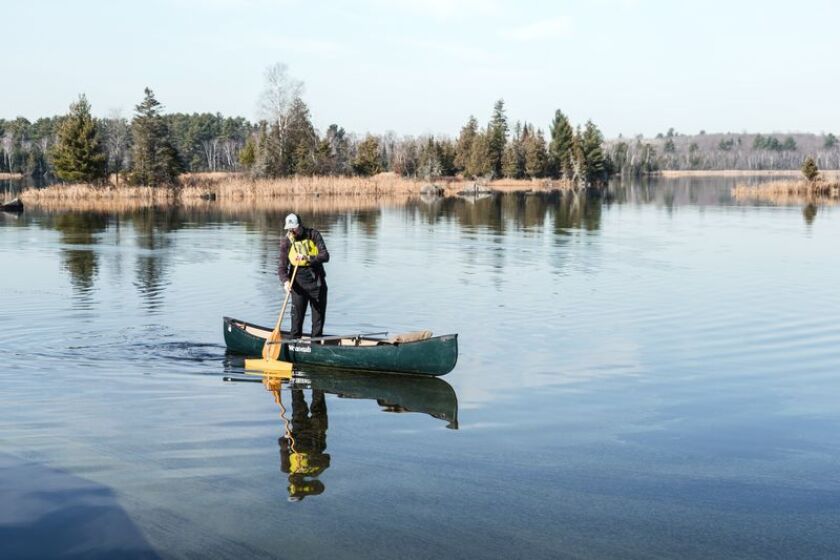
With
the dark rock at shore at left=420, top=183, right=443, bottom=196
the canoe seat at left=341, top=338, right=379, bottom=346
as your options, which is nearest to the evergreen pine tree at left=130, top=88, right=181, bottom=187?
the dark rock at shore at left=420, top=183, right=443, bottom=196

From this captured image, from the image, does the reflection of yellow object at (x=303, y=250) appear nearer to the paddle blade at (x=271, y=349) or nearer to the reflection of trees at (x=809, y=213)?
the paddle blade at (x=271, y=349)

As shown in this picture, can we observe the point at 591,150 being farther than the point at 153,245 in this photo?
Yes

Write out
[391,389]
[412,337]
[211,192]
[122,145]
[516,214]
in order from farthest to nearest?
[122,145] < [211,192] < [516,214] < [412,337] < [391,389]

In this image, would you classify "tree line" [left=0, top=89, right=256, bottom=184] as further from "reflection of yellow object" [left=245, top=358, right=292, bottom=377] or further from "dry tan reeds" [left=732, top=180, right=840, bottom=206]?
"reflection of yellow object" [left=245, top=358, right=292, bottom=377]

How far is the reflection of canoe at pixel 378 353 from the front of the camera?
1122 cm

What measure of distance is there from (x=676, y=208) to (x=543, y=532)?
5117 cm

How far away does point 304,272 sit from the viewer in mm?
12844

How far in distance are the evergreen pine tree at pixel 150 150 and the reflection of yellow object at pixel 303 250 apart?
53.0 meters

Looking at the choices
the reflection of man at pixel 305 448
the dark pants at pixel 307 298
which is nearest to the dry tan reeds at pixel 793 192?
the dark pants at pixel 307 298

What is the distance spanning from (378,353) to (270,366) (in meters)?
1.59

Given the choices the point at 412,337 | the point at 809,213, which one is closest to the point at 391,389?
the point at 412,337

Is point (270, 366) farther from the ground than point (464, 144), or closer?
closer

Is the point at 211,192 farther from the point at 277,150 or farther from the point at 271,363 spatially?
the point at 271,363

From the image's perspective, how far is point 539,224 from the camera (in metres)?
39.9
